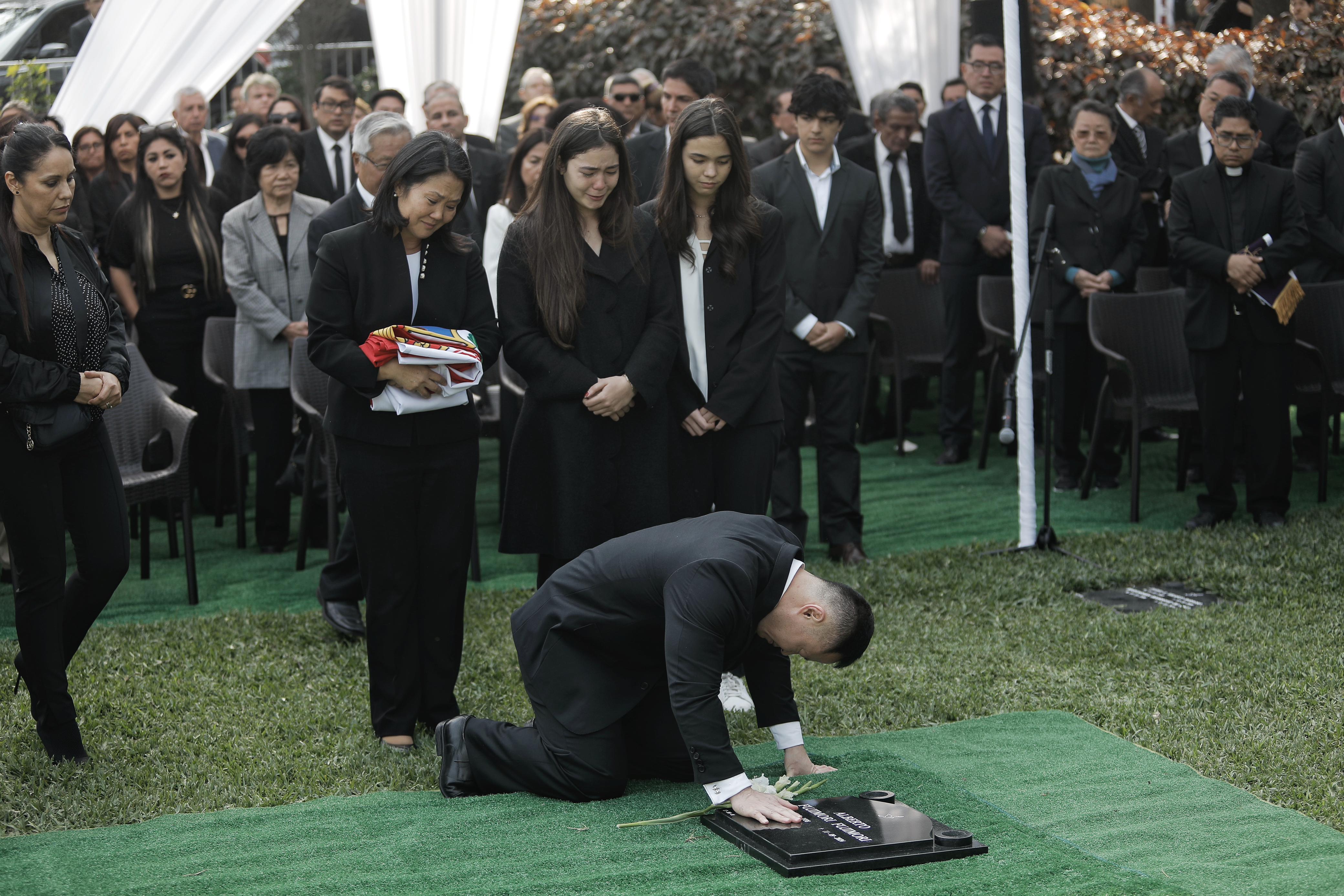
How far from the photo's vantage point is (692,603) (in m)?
3.68

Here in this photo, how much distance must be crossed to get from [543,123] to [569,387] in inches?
178

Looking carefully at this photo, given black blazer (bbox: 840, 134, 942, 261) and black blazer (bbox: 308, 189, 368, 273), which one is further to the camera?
black blazer (bbox: 840, 134, 942, 261)

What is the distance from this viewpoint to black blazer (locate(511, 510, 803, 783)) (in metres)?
3.68

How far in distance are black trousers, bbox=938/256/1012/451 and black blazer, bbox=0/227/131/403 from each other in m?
5.53

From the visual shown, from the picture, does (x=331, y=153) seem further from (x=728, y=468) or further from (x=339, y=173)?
(x=728, y=468)

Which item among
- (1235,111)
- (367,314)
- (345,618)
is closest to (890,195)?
(1235,111)

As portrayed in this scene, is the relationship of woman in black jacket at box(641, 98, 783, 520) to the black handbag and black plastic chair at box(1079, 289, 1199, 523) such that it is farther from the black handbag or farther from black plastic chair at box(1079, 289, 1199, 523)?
black plastic chair at box(1079, 289, 1199, 523)

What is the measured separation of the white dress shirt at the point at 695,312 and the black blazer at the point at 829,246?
1422 millimetres

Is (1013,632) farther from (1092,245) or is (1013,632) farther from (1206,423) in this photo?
Answer: (1092,245)

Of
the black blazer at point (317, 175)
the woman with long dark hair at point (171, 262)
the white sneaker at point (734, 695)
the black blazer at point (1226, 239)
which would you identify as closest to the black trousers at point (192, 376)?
the woman with long dark hair at point (171, 262)

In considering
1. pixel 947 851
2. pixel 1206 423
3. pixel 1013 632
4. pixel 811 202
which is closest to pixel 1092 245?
pixel 1206 423

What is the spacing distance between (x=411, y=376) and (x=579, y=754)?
1.23m

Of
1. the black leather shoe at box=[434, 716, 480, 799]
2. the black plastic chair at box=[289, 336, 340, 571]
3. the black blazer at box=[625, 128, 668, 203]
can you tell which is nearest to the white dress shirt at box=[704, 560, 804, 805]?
the black leather shoe at box=[434, 716, 480, 799]

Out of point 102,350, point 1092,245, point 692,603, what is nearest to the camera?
point 692,603
